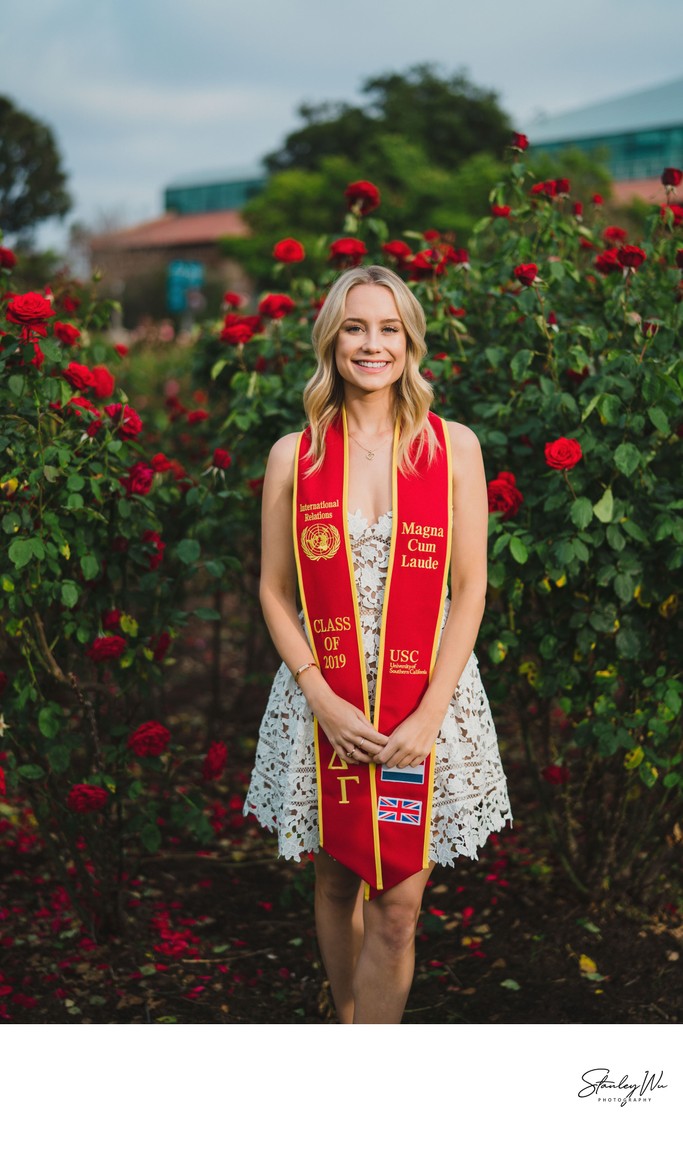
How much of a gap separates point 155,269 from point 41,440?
40.5 m

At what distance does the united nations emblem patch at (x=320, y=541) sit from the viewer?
7.51 feet

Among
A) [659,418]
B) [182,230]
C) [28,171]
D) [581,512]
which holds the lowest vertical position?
[581,512]

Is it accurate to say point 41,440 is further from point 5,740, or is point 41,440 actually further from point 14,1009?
point 14,1009

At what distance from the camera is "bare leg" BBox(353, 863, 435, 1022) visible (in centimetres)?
230

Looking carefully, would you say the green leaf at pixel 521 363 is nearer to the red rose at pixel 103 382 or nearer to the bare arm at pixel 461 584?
the bare arm at pixel 461 584

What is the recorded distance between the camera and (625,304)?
3027 mm

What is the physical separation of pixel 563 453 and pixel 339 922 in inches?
46.6

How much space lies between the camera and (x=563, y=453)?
8.30 feet

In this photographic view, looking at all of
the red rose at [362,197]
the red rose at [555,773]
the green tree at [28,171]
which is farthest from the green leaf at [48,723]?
the green tree at [28,171]

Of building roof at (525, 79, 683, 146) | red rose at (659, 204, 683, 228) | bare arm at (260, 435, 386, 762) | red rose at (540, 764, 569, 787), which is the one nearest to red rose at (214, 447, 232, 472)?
bare arm at (260, 435, 386, 762)

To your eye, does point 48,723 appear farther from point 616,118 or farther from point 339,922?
point 616,118

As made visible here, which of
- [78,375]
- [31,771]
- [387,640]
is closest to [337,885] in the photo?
[387,640]

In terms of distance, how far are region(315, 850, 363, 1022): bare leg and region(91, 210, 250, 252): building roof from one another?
44.8 m

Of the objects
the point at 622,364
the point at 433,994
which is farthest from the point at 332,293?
the point at 433,994
